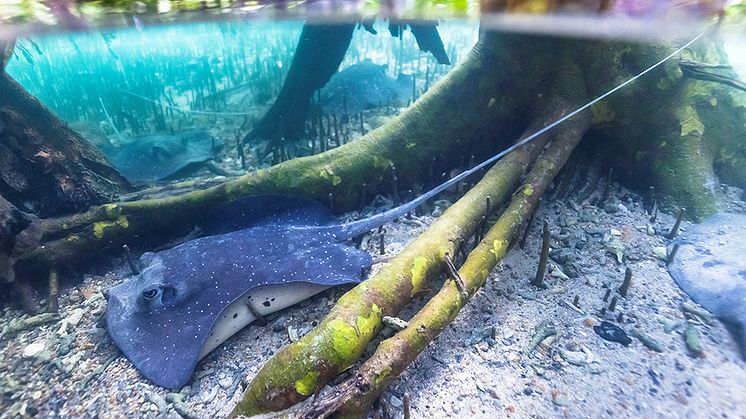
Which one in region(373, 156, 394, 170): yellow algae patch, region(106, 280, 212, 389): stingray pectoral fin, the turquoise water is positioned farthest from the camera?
the turquoise water

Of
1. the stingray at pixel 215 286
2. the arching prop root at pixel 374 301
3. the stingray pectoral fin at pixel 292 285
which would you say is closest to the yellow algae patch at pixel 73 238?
the stingray at pixel 215 286

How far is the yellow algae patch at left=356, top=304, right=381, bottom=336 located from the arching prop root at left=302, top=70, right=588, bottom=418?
16 cm

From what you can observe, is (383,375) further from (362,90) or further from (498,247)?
(362,90)

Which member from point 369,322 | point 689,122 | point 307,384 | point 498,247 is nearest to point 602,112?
point 689,122

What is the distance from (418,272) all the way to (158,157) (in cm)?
699

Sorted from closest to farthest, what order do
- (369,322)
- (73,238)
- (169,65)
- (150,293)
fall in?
(369,322) → (150,293) → (73,238) → (169,65)

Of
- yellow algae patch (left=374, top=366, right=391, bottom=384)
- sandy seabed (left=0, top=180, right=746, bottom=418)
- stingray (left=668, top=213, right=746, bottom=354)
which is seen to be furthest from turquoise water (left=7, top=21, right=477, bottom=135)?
yellow algae patch (left=374, top=366, right=391, bottom=384)

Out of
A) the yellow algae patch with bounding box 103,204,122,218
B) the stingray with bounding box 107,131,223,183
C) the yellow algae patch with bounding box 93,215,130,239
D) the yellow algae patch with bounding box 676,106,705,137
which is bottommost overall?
the stingray with bounding box 107,131,223,183

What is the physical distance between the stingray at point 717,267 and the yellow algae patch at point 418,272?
255 cm

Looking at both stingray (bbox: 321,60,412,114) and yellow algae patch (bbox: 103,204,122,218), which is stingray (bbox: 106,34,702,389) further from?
stingray (bbox: 321,60,412,114)

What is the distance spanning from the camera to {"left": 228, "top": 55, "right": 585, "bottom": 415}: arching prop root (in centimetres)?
228

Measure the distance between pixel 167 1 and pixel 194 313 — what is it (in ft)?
20.2

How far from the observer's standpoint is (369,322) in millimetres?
2656

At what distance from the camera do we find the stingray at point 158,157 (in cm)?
712
